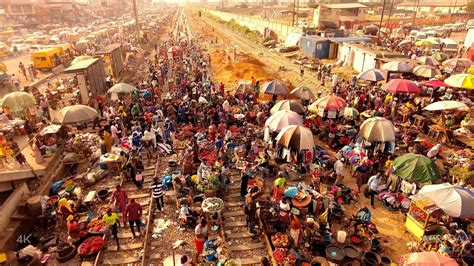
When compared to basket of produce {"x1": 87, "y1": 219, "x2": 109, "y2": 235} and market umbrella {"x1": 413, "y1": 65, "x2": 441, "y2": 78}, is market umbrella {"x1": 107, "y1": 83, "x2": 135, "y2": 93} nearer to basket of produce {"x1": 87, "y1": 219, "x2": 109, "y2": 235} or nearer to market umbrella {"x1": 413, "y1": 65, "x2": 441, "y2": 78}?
basket of produce {"x1": 87, "y1": 219, "x2": 109, "y2": 235}

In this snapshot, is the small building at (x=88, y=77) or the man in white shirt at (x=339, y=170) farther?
the small building at (x=88, y=77)

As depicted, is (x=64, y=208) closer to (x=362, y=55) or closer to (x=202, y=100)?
(x=202, y=100)

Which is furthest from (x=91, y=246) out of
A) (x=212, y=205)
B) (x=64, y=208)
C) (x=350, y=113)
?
(x=350, y=113)

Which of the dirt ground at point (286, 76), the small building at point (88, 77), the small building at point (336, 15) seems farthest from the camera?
the small building at point (336, 15)

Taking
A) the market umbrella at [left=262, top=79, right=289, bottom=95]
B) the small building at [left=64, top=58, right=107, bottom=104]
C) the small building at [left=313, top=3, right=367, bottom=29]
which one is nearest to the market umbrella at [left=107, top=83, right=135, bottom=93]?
the small building at [left=64, top=58, right=107, bottom=104]

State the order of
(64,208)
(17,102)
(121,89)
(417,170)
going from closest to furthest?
(64,208)
(417,170)
(17,102)
(121,89)

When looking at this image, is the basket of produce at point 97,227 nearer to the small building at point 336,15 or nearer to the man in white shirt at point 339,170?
the man in white shirt at point 339,170

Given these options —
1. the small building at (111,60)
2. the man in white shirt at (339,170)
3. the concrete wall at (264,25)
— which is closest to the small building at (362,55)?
the concrete wall at (264,25)
